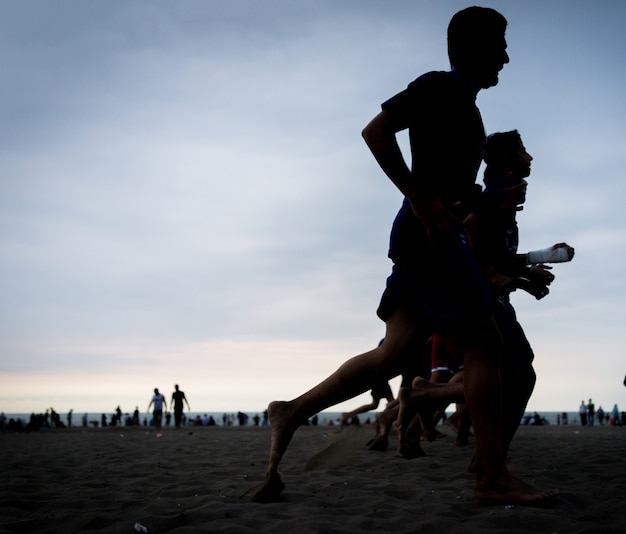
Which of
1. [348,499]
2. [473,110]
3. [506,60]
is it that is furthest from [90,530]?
[506,60]

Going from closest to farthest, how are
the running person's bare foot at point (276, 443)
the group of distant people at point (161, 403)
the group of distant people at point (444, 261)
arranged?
the group of distant people at point (444, 261), the running person's bare foot at point (276, 443), the group of distant people at point (161, 403)

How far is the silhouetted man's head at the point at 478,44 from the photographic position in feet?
8.84

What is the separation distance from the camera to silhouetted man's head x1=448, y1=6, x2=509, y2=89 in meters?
2.70

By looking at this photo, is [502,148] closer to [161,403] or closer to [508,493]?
[508,493]

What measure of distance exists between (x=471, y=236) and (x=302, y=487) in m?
1.72

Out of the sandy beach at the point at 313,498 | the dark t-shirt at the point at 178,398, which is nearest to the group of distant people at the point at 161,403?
the dark t-shirt at the point at 178,398

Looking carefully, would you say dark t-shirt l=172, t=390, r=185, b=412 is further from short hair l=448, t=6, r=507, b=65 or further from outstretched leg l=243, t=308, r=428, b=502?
short hair l=448, t=6, r=507, b=65

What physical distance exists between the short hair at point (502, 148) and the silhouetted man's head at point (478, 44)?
0.77 metres

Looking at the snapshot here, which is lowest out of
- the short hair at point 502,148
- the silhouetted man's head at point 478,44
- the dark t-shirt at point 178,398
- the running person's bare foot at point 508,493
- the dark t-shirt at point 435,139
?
the running person's bare foot at point 508,493

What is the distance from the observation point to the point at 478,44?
2.72m

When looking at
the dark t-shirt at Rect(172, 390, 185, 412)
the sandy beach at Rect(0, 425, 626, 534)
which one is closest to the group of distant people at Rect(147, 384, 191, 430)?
the dark t-shirt at Rect(172, 390, 185, 412)

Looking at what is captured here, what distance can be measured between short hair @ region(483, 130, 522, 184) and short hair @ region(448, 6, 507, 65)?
34.9 inches

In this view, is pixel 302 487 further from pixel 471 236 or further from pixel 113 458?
pixel 113 458

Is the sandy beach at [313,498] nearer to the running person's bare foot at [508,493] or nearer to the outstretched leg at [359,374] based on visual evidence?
the running person's bare foot at [508,493]
